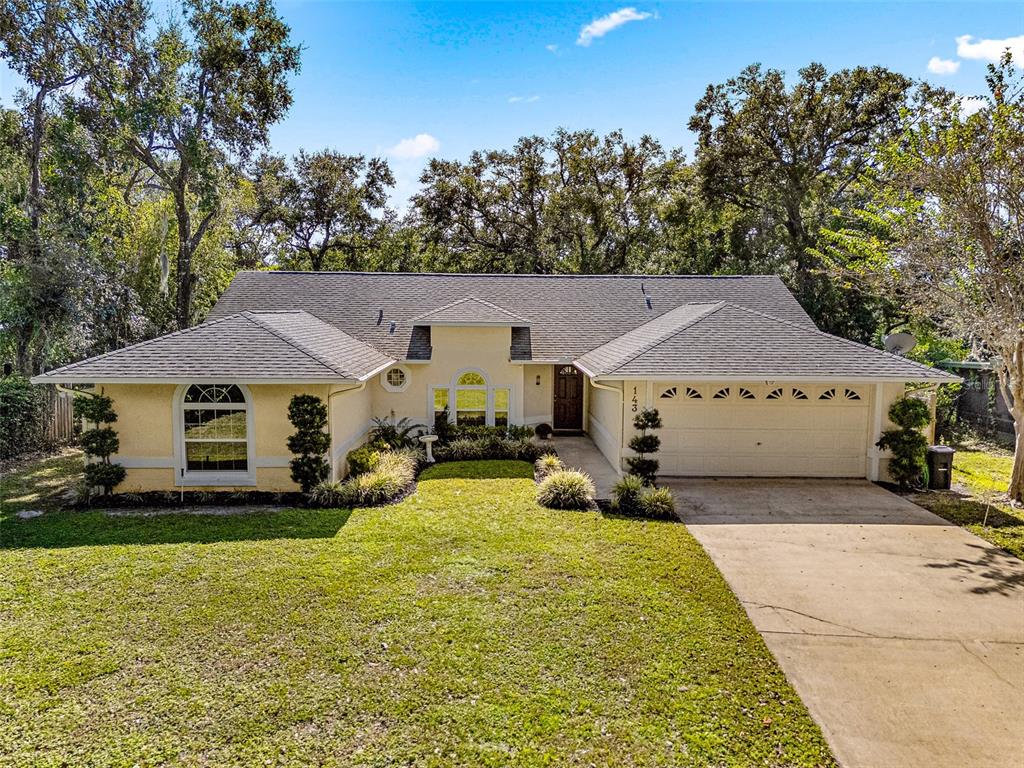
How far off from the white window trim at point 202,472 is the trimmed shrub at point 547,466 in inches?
248

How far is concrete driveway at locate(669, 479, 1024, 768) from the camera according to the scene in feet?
15.3

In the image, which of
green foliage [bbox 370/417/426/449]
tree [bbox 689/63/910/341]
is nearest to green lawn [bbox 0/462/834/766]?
green foliage [bbox 370/417/426/449]

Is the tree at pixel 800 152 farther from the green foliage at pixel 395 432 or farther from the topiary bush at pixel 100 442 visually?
the topiary bush at pixel 100 442

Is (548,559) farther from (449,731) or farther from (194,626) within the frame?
(194,626)

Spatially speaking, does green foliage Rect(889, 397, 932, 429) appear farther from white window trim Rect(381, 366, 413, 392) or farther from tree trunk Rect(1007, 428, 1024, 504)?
white window trim Rect(381, 366, 413, 392)

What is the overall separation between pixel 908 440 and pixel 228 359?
14.6 meters

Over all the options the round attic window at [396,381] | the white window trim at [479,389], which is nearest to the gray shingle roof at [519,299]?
the round attic window at [396,381]

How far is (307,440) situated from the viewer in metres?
10.9

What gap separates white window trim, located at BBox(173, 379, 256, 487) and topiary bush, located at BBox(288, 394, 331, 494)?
2.76 feet

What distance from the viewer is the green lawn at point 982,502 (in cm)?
932

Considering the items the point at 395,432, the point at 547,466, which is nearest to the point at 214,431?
the point at 395,432

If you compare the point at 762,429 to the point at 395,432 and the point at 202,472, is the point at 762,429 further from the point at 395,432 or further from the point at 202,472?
the point at 202,472

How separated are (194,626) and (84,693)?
1203 millimetres

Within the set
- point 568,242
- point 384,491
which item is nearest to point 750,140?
point 568,242
